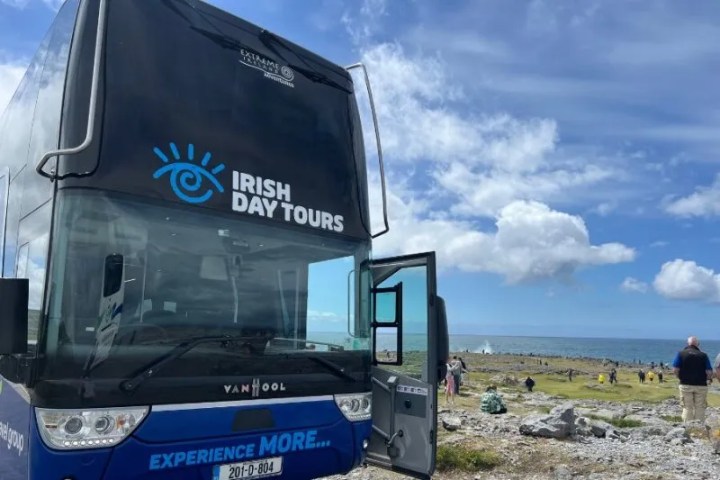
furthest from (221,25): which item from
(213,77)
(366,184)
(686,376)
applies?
(686,376)

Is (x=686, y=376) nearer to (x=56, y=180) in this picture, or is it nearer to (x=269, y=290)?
(x=269, y=290)

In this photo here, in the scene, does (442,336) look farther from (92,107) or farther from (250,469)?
(92,107)

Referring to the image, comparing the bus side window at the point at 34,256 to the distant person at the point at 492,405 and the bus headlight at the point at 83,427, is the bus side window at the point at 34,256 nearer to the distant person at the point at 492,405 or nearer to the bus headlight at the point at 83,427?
the bus headlight at the point at 83,427

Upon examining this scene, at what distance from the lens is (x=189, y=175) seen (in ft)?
14.0

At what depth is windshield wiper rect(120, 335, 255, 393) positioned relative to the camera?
146 inches

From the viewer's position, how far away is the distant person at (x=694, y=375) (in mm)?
11820

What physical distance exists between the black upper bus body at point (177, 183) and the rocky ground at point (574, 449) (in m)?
4.27

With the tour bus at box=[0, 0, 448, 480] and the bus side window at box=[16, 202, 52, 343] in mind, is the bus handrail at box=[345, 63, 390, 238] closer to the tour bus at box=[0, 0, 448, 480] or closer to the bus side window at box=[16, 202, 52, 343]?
the tour bus at box=[0, 0, 448, 480]

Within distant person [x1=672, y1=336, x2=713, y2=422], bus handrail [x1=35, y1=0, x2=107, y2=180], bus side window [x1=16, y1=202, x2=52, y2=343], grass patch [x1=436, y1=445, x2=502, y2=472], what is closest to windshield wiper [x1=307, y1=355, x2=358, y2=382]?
bus side window [x1=16, y1=202, x2=52, y2=343]

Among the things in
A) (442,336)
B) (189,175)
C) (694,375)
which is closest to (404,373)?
(442,336)

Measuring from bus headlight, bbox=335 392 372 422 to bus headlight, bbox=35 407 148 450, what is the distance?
67.6 inches

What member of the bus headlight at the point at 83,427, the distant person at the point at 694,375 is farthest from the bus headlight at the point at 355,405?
the distant person at the point at 694,375

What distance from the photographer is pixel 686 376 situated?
1191 centimetres

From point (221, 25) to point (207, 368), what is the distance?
2.66 m
